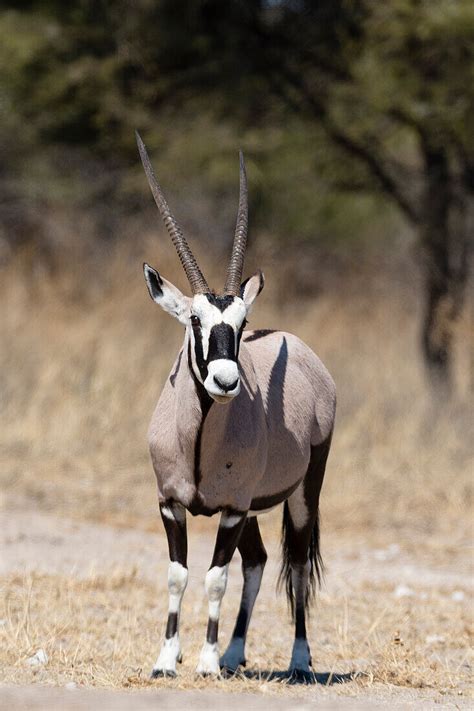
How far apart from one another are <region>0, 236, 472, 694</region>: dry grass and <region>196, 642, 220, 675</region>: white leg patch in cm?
8

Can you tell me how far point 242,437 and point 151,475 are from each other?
589 centimetres

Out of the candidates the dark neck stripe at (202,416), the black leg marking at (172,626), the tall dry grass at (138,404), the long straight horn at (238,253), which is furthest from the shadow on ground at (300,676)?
the tall dry grass at (138,404)

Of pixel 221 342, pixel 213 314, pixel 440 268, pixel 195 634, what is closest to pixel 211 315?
pixel 213 314

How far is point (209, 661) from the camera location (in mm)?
5238

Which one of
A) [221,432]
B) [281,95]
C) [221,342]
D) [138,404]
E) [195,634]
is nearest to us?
[221,342]

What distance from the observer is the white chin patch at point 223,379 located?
4.79 meters

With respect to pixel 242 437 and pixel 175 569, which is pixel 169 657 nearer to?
Result: pixel 175 569

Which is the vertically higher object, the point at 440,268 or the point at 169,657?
the point at 440,268

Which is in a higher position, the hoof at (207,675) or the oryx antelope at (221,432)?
the oryx antelope at (221,432)

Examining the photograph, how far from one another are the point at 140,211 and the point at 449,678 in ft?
46.7

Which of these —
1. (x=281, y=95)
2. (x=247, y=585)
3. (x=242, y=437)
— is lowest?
(x=247, y=585)

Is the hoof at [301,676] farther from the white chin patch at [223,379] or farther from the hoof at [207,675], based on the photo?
the white chin patch at [223,379]

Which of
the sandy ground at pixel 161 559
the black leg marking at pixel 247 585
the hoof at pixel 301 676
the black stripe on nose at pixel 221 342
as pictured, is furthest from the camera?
the sandy ground at pixel 161 559

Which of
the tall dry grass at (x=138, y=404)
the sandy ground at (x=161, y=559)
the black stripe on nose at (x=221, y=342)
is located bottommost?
the sandy ground at (x=161, y=559)
